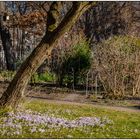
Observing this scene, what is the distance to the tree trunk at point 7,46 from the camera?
26.0 meters

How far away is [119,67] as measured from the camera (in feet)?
54.4

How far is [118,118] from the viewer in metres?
12.2

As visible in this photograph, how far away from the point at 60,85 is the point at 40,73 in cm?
369

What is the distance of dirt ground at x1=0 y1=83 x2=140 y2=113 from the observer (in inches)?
573

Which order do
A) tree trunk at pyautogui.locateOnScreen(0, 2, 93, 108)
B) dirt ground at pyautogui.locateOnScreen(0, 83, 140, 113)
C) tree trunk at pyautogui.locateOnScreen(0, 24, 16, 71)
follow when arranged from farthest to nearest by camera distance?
tree trunk at pyautogui.locateOnScreen(0, 24, 16, 71), dirt ground at pyautogui.locateOnScreen(0, 83, 140, 113), tree trunk at pyautogui.locateOnScreen(0, 2, 93, 108)

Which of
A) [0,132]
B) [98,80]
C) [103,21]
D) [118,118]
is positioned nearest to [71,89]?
[98,80]

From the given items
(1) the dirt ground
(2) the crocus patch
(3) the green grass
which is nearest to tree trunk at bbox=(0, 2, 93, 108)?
(2) the crocus patch

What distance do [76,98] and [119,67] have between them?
1.84 metres

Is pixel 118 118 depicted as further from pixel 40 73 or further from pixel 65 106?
pixel 40 73

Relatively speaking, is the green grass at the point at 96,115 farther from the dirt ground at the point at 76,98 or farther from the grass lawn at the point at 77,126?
the dirt ground at the point at 76,98

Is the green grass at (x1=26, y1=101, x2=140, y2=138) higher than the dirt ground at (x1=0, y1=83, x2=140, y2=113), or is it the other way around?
the green grass at (x1=26, y1=101, x2=140, y2=138)

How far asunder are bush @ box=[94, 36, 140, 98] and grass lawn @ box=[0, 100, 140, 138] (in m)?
2.49

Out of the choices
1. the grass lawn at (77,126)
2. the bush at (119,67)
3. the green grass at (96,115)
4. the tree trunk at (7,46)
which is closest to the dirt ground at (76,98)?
the bush at (119,67)

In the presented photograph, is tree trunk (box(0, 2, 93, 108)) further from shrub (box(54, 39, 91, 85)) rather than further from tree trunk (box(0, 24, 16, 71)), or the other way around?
tree trunk (box(0, 24, 16, 71))
